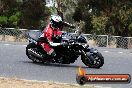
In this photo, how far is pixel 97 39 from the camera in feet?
95.6

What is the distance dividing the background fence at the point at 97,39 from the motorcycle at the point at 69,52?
12877 millimetres

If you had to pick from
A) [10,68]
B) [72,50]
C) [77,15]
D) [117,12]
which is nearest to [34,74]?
[10,68]

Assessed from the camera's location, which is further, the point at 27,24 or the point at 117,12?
the point at 27,24

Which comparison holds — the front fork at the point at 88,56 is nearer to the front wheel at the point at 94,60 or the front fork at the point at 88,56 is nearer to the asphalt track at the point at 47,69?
the front wheel at the point at 94,60

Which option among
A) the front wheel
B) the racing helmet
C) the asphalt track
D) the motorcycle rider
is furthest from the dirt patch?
the racing helmet

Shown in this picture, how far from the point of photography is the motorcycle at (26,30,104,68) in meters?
14.4

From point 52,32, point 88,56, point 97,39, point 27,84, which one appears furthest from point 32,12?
point 27,84

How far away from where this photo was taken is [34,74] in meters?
12.8

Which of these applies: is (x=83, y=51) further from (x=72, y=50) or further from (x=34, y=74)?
(x=34, y=74)

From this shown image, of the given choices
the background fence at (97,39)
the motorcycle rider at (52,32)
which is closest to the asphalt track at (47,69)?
the motorcycle rider at (52,32)

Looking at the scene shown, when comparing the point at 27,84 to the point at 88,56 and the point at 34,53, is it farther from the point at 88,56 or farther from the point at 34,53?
the point at 34,53

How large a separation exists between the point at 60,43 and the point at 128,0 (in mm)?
19839

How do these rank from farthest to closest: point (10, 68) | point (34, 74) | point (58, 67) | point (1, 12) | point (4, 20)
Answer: point (1, 12), point (4, 20), point (58, 67), point (10, 68), point (34, 74)

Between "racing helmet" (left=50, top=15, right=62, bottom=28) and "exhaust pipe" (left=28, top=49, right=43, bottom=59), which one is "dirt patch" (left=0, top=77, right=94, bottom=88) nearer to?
"exhaust pipe" (left=28, top=49, right=43, bottom=59)
